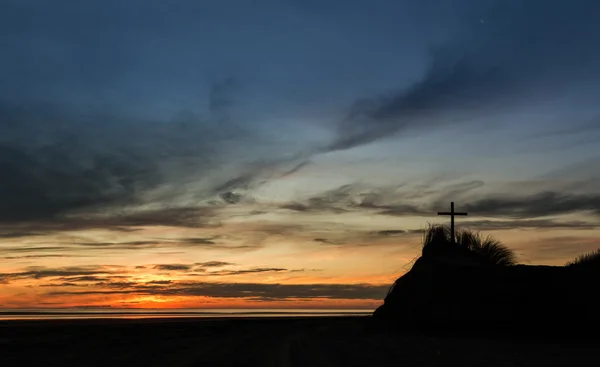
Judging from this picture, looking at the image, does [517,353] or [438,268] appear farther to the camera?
[438,268]

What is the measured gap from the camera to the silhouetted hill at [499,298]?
29.9 m

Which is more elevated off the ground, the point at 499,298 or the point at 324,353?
the point at 499,298

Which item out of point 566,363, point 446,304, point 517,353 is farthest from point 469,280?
point 566,363

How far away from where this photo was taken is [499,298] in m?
32.6

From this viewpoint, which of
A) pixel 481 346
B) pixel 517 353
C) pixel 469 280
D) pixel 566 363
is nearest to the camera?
pixel 566 363

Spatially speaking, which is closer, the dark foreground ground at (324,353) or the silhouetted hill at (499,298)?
the dark foreground ground at (324,353)

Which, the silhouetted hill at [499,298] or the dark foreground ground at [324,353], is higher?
the silhouetted hill at [499,298]

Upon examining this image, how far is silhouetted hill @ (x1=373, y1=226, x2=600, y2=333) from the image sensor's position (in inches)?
1178

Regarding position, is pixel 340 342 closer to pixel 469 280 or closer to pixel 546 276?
pixel 469 280

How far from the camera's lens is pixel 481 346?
26922 mm

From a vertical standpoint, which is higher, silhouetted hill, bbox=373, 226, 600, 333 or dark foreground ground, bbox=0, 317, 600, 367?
silhouetted hill, bbox=373, 226, 600, 333

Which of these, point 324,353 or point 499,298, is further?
point 499,298

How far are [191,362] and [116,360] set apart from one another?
295cm

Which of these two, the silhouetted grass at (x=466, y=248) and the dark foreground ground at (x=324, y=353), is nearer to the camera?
the dark foreground ground at (x=324, y=353)
